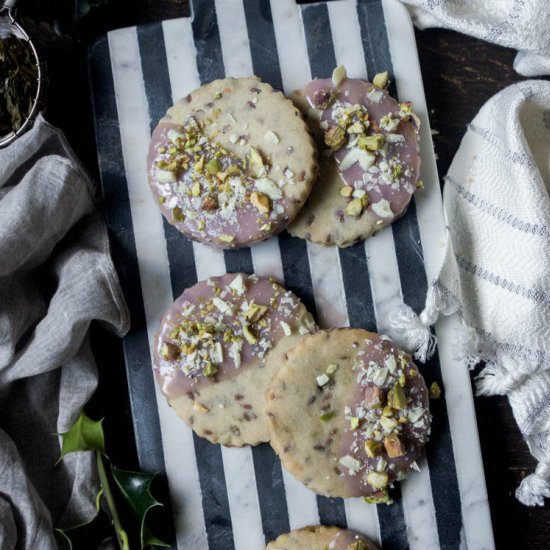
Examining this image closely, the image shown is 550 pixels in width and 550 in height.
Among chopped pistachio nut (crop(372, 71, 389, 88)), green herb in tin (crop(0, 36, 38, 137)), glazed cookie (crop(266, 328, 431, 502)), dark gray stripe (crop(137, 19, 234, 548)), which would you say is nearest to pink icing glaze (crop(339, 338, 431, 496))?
glazed cookie (crop(266, 328, 431, 502))

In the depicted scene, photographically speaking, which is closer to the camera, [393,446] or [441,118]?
[393,446]

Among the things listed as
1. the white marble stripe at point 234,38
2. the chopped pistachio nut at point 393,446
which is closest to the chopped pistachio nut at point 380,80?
the white marble stripe at point 234,38

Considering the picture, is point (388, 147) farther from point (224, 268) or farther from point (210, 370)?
point (210, 370)

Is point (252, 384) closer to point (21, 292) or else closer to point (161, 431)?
point (161, 431)

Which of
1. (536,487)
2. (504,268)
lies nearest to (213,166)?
(504,268)

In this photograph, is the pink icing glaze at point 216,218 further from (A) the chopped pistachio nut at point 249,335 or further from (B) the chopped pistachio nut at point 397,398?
(B) the chopped pistachio nut at point 397,398

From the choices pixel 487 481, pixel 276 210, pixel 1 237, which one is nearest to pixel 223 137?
pixel 276 210
